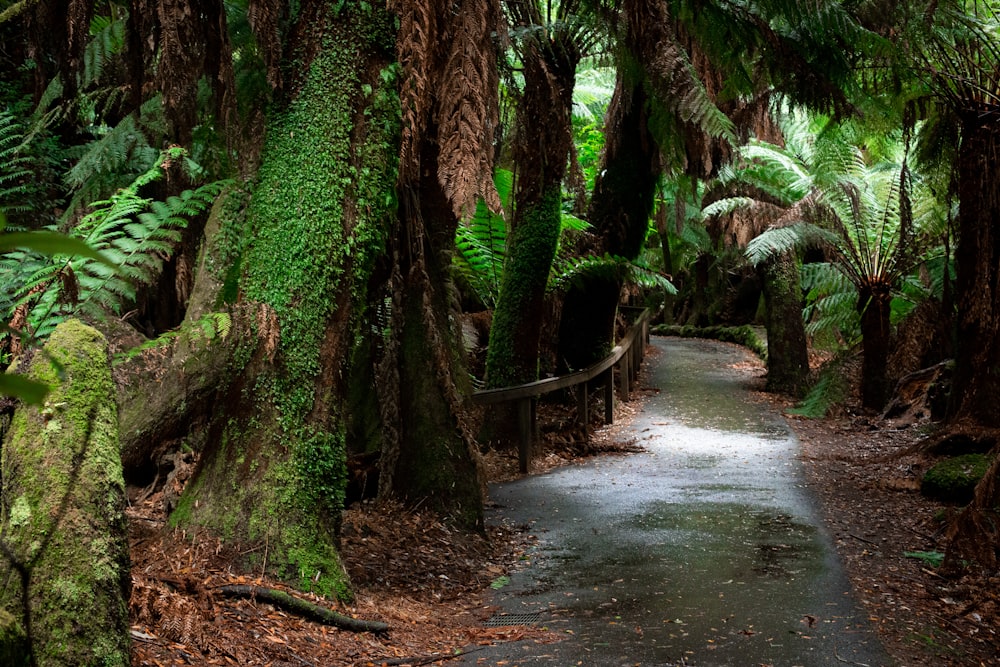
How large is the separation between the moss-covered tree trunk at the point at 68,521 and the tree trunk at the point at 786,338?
12218 mm

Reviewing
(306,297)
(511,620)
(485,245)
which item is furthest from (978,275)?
(306,297)

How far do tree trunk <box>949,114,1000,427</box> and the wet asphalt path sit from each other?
1.64 m

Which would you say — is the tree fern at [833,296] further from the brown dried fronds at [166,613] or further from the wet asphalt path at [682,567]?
the brown dried fronds at [166,613]

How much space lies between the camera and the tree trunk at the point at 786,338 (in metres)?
13.7

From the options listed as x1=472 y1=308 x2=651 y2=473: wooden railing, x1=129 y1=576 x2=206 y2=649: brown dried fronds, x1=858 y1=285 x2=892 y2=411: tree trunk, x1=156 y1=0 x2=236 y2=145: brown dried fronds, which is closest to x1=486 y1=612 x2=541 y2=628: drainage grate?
x1=129 y1=576 x2=206 y2=649: brown dried fronds

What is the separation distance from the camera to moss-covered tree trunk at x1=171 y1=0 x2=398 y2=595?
3693 mm

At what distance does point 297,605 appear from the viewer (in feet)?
11.0

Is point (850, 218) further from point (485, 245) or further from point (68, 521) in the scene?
point (68, 521)

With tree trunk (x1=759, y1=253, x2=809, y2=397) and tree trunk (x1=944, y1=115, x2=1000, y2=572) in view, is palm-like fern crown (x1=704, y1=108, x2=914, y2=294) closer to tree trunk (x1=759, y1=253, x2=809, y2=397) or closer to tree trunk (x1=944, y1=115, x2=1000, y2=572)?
tree trunk (x1=759, y1=253, x2=809, y2=397)

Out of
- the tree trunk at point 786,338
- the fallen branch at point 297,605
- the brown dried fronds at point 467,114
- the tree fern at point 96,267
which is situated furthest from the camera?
the tree trunk at point 786,338

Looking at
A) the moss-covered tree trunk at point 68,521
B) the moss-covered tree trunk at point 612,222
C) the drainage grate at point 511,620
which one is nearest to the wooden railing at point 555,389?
the moss-covered tree trunk at point 612,222

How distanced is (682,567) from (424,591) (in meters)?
1.48

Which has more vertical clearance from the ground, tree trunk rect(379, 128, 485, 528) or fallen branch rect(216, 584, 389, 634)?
tree trunk rect(379, 128, 485, 528)

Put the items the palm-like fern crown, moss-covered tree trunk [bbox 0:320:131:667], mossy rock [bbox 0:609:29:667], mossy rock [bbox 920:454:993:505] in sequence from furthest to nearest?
1. the palm-like fern crown
2. mossy rock [bbox 920:454:993:505]
3. moss-covered tree trunk [bbox 0:320:131:667]
4. mossy rock [bbox 0:609:29:667]
